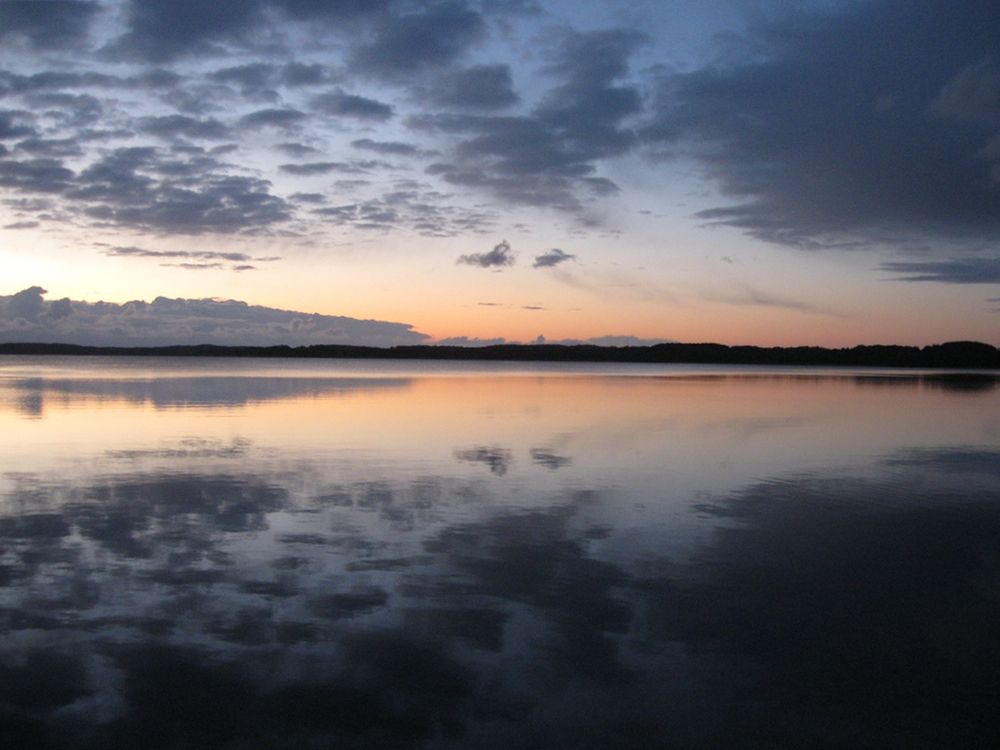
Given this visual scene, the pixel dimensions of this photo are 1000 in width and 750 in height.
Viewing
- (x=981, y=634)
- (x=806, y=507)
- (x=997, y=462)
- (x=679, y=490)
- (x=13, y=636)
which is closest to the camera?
(x=13, y=636)

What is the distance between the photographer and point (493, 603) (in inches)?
277

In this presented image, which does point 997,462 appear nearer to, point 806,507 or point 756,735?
point 806,507

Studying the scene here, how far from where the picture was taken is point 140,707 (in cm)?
503

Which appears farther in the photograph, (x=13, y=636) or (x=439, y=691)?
(x=13, y=636)

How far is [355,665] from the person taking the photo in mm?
5648

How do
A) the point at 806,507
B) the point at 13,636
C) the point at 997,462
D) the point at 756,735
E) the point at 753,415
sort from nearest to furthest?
1. the point at 756,735
2. the point at 13,636
3. the point at 806,507
4. the point at 997,462
5. the point at 753,415

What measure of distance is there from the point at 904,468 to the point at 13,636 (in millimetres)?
15915

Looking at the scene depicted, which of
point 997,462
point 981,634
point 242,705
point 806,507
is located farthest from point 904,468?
point 242,705

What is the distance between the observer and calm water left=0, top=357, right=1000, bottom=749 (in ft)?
16.4

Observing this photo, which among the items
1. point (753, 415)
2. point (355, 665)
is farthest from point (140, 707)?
point (753, 415)

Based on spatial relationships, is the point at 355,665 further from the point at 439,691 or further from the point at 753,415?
the point at 753,415

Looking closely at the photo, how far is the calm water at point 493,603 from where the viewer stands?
16.4 ft

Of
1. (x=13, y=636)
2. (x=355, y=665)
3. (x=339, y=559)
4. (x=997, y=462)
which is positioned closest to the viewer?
(x=355, y=665)

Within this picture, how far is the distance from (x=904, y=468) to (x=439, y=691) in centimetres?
1381
